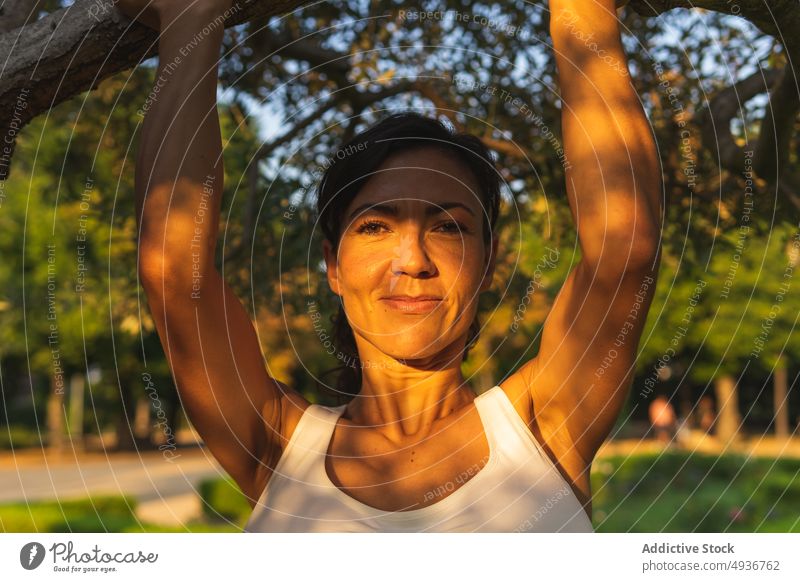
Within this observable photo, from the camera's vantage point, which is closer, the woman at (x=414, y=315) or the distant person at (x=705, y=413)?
the woman at (x=414, y=315)

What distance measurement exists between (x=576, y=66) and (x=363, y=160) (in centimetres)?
57

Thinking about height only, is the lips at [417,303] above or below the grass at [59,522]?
above

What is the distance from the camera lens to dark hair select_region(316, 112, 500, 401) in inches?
85.2

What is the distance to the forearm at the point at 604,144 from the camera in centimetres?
176

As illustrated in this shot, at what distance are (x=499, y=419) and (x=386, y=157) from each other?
0.66 meters

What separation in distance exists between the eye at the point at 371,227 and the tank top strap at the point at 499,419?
1.48ft

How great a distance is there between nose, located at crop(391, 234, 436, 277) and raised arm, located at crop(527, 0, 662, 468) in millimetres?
299

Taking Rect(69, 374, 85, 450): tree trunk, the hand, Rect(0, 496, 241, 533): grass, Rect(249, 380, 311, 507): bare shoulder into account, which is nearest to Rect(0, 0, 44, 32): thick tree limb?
the hand

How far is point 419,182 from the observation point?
6.89 feet

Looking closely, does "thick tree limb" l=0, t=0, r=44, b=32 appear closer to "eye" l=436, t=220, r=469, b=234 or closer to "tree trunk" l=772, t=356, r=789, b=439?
"eye" l=436, t=220, r=469, b=234

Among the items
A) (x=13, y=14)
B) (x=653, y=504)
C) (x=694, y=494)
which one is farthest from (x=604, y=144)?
(x=694, y=494)

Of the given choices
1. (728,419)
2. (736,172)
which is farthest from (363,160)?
(728,419)

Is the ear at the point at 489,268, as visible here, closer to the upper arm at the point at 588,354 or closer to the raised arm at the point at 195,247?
the upper arm at the point at 588,354

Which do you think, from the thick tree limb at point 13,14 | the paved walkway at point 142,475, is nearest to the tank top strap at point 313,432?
the thick tree limb at point 13,14
